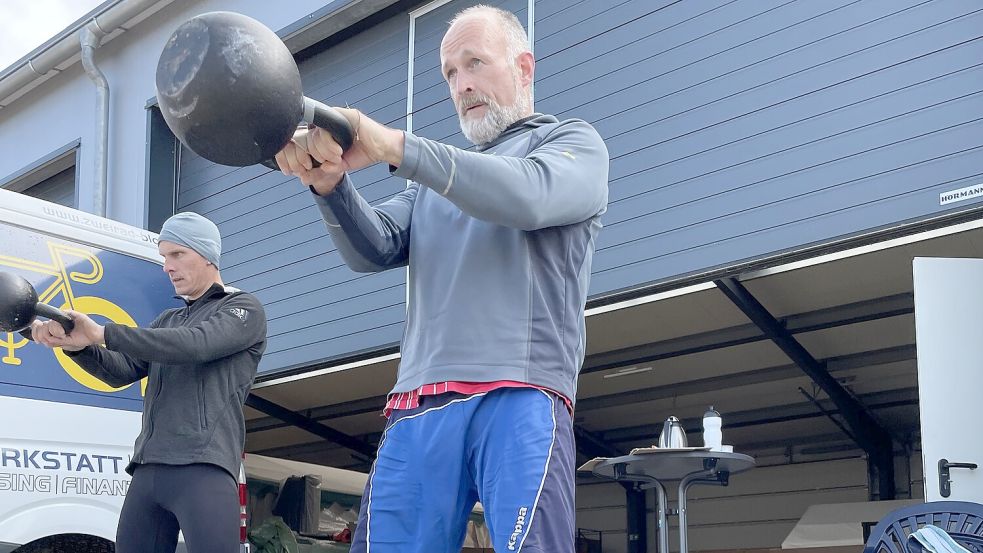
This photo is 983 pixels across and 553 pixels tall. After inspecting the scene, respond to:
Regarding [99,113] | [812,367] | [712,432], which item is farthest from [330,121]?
[99,113]

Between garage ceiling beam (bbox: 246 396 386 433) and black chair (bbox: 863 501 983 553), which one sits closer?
black chair (bbox: 863 501 983 553)

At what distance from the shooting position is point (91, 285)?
4500 mm

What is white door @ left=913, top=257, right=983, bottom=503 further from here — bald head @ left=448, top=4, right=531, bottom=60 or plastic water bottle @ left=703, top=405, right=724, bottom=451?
bald head @ left=448, top=4, right=531, bottom=60

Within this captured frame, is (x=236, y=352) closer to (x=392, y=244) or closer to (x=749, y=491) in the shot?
(x=392, y=244)

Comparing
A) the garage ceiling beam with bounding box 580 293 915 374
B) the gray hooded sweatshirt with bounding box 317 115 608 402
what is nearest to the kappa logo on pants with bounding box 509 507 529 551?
the gray hooded sweatshirt with bounding box 317 115 608 402

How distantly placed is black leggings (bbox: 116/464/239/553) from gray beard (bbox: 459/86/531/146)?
1.50 m

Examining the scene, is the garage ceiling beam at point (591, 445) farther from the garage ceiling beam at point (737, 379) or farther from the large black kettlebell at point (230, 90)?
the large black kettlebell at point (230, 90)

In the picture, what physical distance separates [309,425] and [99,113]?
3474mm

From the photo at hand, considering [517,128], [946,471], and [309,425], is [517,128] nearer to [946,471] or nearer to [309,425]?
[946,471]

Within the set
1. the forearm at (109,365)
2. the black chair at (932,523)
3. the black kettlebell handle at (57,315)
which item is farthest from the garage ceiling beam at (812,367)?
the black kettlebell handle at (57,315)

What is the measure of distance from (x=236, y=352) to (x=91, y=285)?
1406 mm

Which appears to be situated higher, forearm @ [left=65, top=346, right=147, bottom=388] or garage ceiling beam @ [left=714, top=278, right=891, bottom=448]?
garage ceiling beam @ [left=714, top=278, right=891, bottom=448]

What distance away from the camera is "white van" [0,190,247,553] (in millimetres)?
4004

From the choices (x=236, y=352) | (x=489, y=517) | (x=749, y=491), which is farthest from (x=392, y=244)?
(x=749, y=491)
